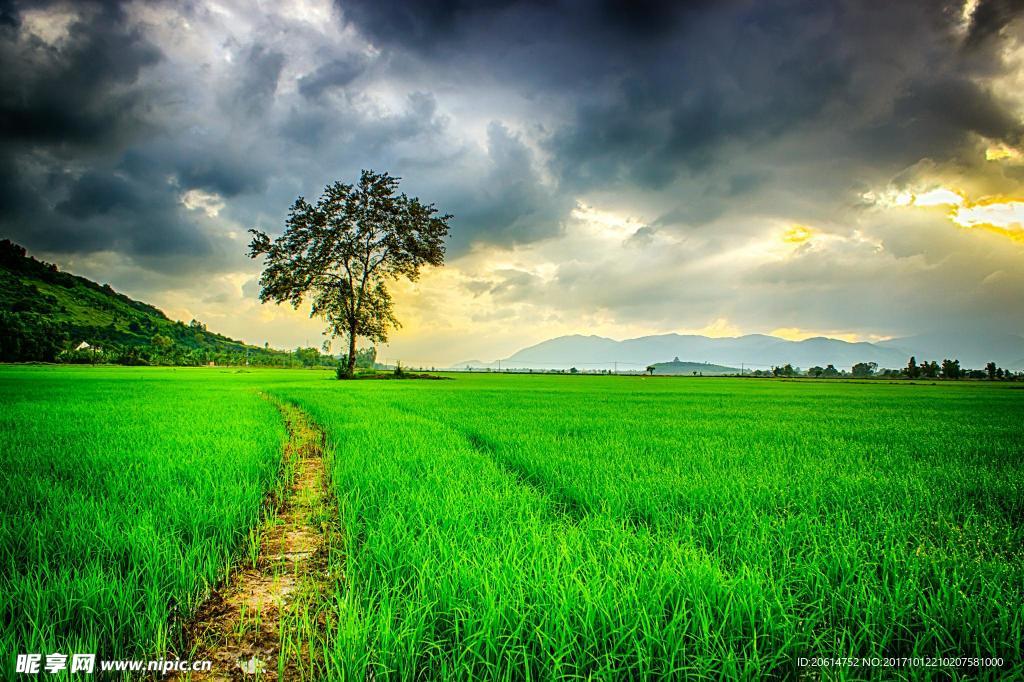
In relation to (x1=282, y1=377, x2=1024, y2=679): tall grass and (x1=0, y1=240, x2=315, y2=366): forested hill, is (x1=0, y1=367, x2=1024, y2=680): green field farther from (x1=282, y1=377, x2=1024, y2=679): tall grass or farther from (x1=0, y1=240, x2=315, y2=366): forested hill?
(x1=0, y1=240, x2=315, y2=366): forested hill

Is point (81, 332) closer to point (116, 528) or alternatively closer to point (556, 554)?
point (116, 528)

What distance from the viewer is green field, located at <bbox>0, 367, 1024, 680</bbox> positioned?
170 cm

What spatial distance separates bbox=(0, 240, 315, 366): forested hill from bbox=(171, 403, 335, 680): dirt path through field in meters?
84.4

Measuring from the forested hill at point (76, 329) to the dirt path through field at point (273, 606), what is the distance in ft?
277

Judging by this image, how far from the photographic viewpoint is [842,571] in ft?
7.72

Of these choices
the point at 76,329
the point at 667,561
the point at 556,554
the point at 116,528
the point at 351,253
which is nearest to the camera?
the point at 667,561

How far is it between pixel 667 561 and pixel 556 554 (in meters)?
0.63

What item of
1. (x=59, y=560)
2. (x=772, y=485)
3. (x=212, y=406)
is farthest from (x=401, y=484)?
(x=212, y=406)

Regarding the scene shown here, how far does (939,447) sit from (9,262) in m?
163

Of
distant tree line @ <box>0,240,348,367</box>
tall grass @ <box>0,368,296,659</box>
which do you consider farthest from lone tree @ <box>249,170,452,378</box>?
distant tree line @ <box>0,240,348,367</box>

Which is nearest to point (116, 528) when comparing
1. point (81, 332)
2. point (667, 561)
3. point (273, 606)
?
point (273, 606)

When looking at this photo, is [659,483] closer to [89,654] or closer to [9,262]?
[89,654]

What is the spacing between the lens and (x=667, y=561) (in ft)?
7.40

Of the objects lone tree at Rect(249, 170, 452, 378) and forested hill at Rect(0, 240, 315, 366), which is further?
forested hill at Rect(0, 240, 315, 366)
